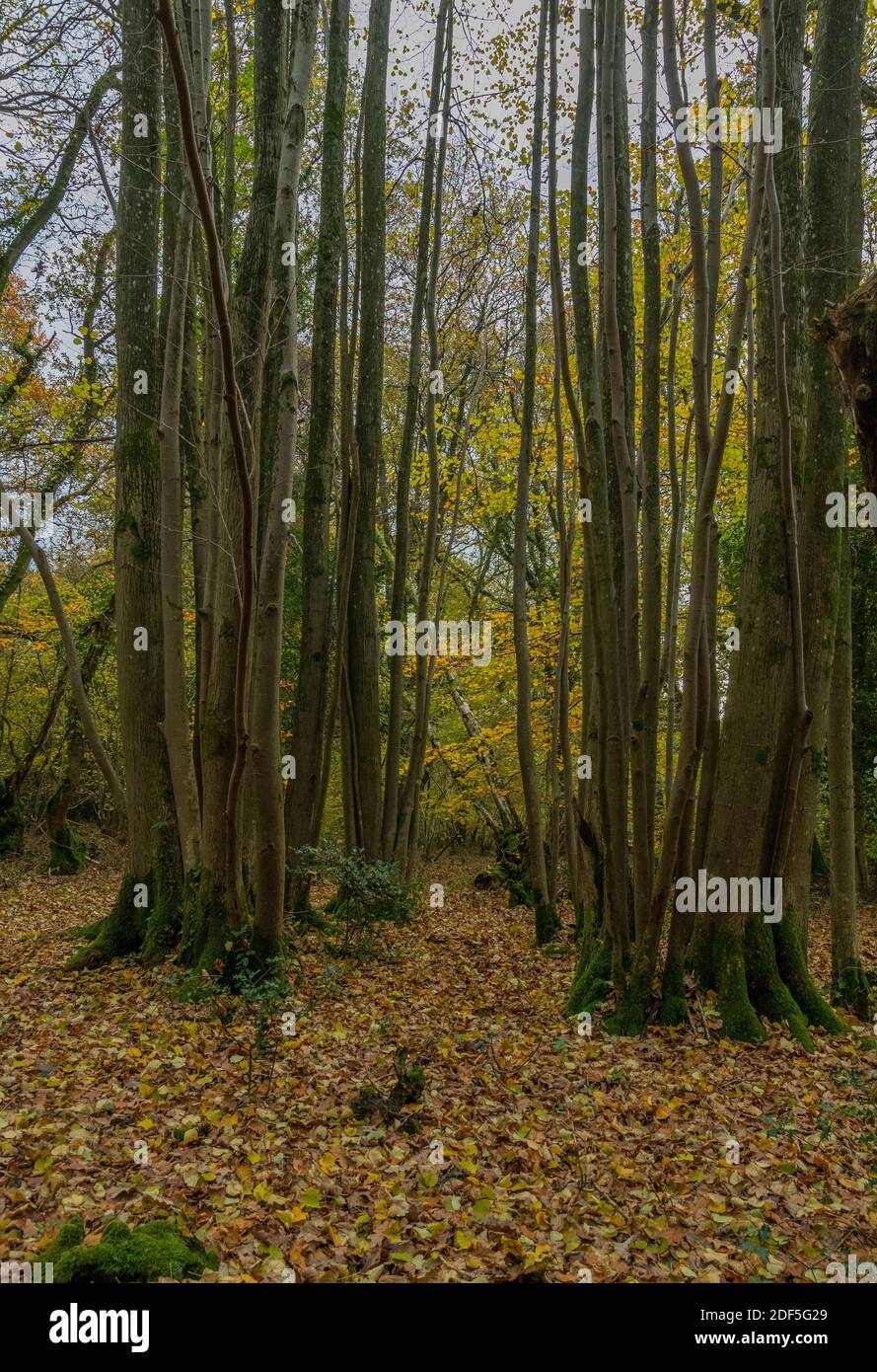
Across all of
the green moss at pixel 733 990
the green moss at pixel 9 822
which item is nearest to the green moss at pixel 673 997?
the green moss at pixel 733 990

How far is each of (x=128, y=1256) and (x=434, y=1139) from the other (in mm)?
1773

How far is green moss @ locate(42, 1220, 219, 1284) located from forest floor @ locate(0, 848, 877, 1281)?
0.11 m

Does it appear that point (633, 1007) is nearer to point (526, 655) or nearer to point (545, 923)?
point (545, 923)

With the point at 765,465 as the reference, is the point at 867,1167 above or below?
below

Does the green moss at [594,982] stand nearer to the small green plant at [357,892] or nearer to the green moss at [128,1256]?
the small green plant at [357,892]

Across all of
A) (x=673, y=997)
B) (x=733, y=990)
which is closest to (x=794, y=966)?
(x=733, y=990)

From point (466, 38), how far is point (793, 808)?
9291mm

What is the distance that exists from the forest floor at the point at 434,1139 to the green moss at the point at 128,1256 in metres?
0.11

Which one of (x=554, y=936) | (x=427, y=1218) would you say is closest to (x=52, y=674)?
(x=554, y=936)

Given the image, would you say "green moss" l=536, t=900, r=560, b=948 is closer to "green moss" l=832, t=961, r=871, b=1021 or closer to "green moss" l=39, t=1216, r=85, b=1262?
"green moss" l=832, t=961, r=871, b=1021

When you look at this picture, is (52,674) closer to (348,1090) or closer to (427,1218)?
(348,1090)

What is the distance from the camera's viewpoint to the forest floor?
325 centimetres

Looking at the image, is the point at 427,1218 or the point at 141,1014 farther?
the point at 141,1014
